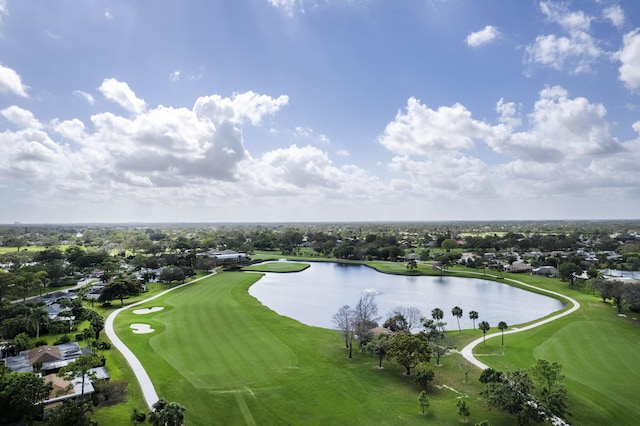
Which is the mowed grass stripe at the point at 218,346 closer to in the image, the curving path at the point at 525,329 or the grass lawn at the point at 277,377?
the grass lawn at the point at 277,377

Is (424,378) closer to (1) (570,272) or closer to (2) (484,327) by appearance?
(2) (484,327)

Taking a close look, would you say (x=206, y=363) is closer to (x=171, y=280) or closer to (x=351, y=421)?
(x=351, y=421)

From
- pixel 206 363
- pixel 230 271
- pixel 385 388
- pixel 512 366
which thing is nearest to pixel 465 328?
pixel 512 366

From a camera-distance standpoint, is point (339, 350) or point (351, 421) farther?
point (339, 350)

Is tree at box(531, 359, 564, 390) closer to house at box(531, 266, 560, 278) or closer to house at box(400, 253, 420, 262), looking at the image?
house at box(531, 266, 560, 278)

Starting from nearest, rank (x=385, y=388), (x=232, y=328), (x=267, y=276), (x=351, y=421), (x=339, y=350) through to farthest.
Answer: (x=351, y=421) < (x=385, y=388) < (x=339, y=350) < (x=232, y=328) < (x=267, y=276)

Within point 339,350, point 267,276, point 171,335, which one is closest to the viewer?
point 339,350

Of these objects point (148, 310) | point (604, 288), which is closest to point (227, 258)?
point (148, 310)
